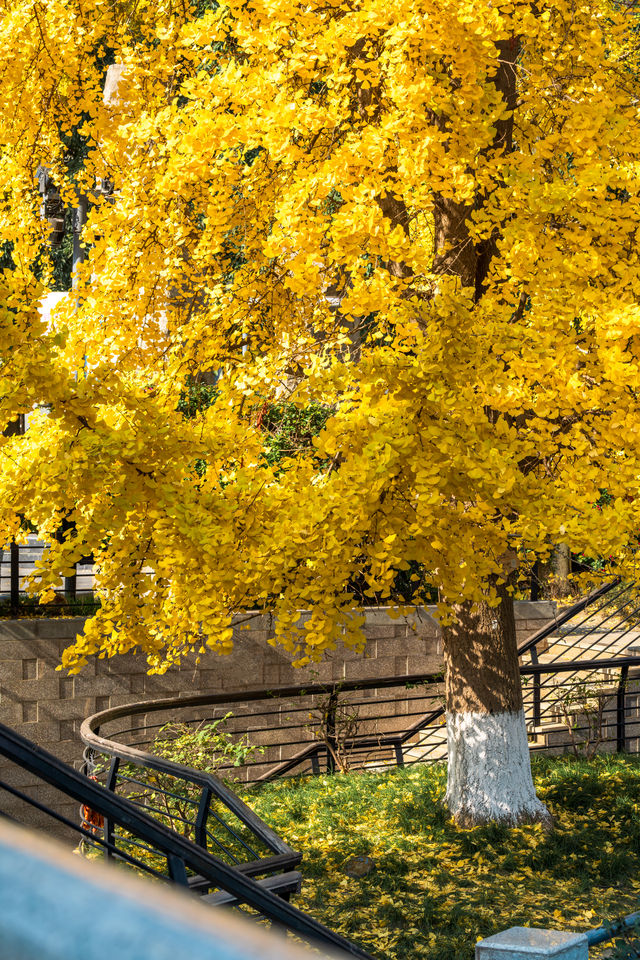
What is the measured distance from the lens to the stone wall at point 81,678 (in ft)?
31.2

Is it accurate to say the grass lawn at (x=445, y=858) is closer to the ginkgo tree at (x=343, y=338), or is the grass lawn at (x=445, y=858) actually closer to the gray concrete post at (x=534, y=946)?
the ginkgo tree at (x=343, y=338)

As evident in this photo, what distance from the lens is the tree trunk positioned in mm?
7840

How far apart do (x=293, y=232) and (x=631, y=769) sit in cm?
668

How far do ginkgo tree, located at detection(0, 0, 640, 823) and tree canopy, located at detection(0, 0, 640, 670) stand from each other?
2 centimetres

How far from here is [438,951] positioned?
220 inches

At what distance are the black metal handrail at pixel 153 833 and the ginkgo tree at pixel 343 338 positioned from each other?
3.06 metres

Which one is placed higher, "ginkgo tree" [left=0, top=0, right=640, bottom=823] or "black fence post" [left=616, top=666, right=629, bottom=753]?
"ginkgo tree" [left=0, top=0, right=640, bottom=823]

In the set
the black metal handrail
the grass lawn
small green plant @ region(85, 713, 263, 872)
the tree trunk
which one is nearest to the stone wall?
the tree trunk

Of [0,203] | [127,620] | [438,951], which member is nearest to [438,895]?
[438,951]

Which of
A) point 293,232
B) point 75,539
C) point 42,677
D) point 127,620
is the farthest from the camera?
point 42,677

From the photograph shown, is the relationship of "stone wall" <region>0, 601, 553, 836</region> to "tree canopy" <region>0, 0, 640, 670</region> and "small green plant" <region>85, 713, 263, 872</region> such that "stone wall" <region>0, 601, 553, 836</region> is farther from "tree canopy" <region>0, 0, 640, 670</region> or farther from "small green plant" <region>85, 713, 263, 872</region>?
"tree canopy" <region>0, 0, 640, 670</region>

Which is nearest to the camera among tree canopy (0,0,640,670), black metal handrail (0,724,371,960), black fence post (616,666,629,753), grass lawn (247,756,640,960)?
black metal handrail (0,724,371,960)

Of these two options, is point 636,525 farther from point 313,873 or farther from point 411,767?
point 411,767

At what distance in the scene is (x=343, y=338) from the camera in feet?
23.1
